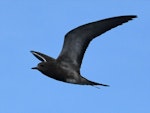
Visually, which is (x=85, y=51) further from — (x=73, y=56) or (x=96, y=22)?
(x=96, y=22)

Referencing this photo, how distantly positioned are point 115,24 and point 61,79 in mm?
2743

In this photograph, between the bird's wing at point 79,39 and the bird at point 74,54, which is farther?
the bird's wing at point 79,39

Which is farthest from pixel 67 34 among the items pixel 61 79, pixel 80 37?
pixel 61 79

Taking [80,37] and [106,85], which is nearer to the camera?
[106,85]

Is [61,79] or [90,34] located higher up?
[90,34]

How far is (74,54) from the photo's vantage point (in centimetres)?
1648

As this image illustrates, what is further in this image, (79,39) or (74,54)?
(74,54)

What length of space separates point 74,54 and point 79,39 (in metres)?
0.62

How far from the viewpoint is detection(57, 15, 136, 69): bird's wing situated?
50.7 feet

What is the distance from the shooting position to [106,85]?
14.8m

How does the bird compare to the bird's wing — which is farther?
the bird's wing

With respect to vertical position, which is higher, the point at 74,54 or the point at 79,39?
the point at 79,39

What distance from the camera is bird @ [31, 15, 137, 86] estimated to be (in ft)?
50.3

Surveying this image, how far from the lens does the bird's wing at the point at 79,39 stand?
15461mm
